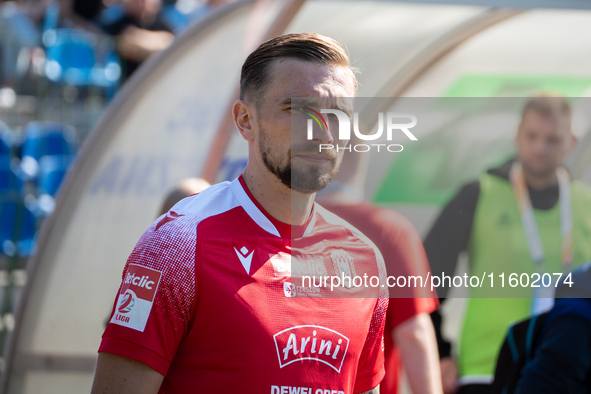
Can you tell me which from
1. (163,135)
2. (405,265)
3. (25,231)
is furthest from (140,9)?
(405,265)

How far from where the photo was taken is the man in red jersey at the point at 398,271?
2117 millimetres

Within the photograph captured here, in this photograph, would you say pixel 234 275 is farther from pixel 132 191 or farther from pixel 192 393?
pixel 132 191

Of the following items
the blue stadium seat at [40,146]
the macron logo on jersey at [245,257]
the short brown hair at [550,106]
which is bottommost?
the macron logo on jersey at [245,257]

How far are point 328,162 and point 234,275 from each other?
1.25 ft

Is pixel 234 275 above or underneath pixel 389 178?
underneath

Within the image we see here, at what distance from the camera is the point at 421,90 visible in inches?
126

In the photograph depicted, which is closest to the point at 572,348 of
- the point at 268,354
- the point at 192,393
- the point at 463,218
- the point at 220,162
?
the point at 463,218

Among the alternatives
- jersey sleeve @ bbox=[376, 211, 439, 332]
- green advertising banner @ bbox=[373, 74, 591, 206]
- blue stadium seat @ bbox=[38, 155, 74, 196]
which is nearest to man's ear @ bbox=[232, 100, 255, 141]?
jersey sleeve @ bbox=[376, 211, 439, 332]

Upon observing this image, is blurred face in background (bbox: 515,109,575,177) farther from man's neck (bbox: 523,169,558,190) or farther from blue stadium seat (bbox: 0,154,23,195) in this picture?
blue stadium seat (bbox: 0,154,23,195)

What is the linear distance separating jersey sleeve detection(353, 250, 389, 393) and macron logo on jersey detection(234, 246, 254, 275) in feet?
1.30

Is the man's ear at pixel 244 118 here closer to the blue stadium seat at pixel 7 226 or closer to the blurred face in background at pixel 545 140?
the blurred face in background at pixel 545 140

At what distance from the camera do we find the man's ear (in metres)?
1.67

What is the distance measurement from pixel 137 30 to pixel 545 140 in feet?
20.1

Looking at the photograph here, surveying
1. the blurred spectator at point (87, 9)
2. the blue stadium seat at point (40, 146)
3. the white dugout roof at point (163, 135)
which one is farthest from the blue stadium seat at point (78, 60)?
the white dugout roof at point (163, 135)
